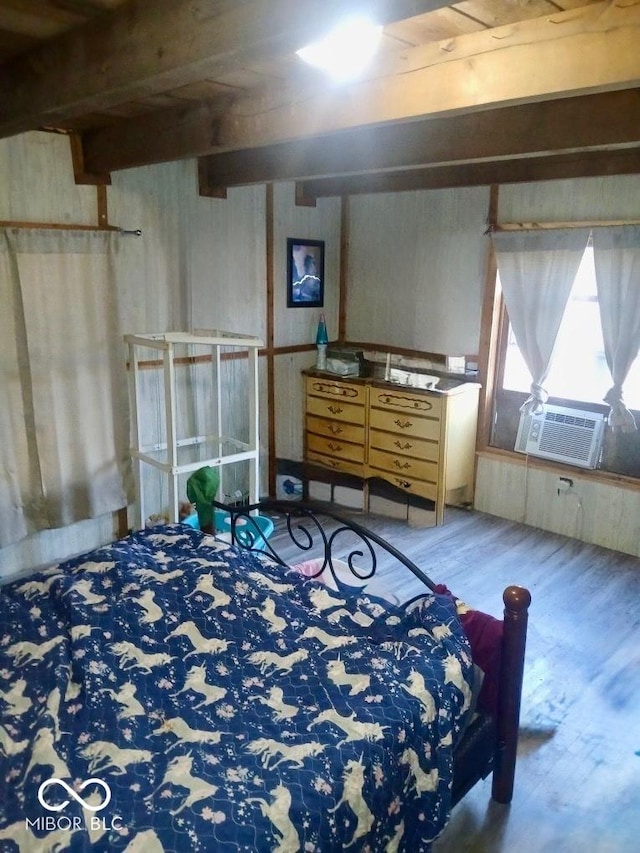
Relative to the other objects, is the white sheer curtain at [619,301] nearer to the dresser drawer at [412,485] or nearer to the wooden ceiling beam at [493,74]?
the dresser drawer at [412,485]

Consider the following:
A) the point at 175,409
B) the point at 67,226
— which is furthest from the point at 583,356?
the point at 67,226

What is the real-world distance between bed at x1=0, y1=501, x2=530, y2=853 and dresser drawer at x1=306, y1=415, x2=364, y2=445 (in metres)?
2.37

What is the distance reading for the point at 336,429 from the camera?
494cm

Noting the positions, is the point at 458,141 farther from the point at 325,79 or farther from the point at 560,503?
the point at 560,503

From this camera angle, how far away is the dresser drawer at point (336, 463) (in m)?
4.86

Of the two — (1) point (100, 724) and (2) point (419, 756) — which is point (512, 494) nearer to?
(2) point (419, 756)

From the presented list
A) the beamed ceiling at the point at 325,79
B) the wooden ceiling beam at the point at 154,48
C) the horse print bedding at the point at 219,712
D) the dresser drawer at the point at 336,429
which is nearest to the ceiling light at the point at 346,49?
the beamed ceiling at the point at 325,79

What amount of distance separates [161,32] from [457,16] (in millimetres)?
801

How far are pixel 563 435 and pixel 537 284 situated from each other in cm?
98

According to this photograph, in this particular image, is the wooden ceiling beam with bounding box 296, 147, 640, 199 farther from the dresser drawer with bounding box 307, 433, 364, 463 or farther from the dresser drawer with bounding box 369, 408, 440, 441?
the dresser drawer with bounding box 307, 433, 364, 463

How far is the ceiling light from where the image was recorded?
5.95 ft

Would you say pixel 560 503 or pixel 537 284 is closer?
pixel 537 284

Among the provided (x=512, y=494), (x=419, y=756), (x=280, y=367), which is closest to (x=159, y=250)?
(x=280, y=367)

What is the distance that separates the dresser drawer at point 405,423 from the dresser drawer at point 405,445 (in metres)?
0.03
